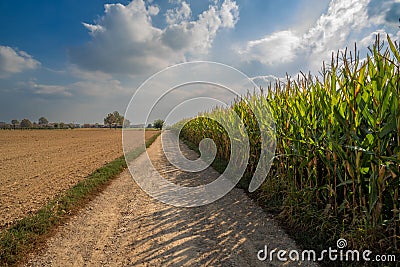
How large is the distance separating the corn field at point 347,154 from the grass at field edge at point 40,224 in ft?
12.0

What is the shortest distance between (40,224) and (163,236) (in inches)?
77.5

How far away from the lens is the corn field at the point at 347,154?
2594mm

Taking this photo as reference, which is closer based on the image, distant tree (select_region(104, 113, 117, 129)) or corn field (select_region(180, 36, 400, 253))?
corn field (select_region(180, 36, 400, 253))

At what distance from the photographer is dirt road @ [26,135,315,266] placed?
2988 mm

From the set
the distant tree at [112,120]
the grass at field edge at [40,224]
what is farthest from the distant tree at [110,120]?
the grass at field edge at [40,224]

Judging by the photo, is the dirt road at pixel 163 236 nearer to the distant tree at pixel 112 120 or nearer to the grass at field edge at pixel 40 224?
the grass at field edge at pixel 40 224

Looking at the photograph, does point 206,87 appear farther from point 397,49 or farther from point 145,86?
point 397,49

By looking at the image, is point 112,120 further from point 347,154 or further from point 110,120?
point 347,154

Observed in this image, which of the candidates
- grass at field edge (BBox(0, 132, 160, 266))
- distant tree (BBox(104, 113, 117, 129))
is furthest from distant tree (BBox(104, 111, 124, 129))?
grass at field edge (BBox(0, 132, 160, 266))

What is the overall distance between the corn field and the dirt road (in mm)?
636

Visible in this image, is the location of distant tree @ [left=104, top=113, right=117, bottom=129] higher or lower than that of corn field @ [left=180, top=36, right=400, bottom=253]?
higher

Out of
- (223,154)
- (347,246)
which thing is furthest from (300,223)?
(223,154)

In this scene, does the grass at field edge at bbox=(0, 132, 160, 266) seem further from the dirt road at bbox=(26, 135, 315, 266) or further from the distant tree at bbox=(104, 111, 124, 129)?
the distant tree at bbox=(104, 111, 124, 129)

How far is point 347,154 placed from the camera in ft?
9.93
